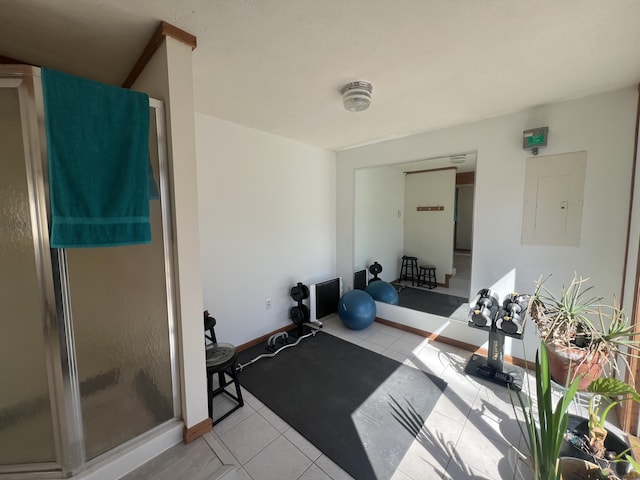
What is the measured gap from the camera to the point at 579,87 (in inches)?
76.8

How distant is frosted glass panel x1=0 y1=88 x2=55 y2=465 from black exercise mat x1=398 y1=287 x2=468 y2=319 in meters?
3.33

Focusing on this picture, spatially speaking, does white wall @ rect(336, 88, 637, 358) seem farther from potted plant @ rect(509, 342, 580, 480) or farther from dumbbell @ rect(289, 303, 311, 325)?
potted plant @ rect(509, 342, 580, 480)

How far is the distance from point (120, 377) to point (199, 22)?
2067 millimetres

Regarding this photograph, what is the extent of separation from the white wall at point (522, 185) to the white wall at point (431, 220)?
74 cm

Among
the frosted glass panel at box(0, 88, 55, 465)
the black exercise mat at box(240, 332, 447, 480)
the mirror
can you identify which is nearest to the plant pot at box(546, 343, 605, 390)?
the black exercise mat at box(240, 332, 447, 480)

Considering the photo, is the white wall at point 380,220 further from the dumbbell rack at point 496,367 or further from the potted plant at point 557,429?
the potted plant at point 557,429

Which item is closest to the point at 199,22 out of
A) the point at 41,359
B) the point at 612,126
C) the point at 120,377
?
the point at 41,359

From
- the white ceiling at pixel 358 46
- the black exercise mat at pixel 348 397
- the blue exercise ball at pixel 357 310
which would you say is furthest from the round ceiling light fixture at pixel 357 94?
the black exercise mat at pixel 348 397

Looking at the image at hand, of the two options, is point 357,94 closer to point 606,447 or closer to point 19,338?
point 19,338

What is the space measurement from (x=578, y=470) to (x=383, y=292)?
2466 millimetres

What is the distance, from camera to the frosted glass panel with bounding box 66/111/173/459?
1.43m

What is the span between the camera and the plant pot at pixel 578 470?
42.5 inches

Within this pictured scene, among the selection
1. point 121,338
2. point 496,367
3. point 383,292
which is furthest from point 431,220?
point 121,338

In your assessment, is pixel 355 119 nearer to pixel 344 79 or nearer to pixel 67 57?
pixel 344 79
